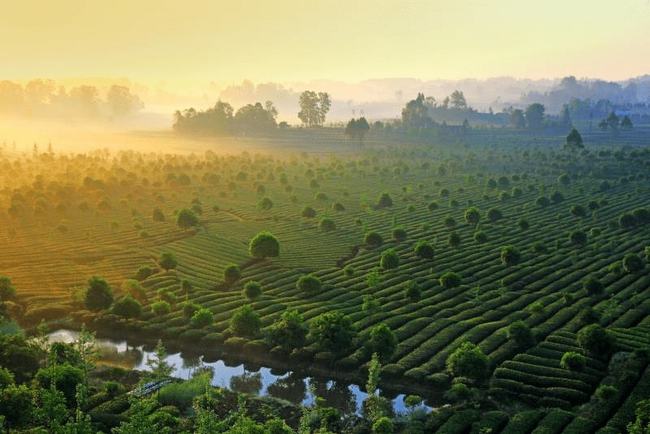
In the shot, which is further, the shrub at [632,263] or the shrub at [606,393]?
the shrub at [632,263]

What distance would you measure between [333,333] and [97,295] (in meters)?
25.0

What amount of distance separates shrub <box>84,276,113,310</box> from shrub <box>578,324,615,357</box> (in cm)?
4320

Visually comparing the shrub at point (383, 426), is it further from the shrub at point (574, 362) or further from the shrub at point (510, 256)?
the shrub at point (510, 256)

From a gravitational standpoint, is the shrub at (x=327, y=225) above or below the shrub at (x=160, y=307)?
above

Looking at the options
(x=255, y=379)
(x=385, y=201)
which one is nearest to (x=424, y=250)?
(x=255, y=379)

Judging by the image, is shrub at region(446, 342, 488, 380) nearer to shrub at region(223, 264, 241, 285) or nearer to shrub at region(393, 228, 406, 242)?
shrub at region(223, 264, 241, 285)

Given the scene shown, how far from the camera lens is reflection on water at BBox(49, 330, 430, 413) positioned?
149 feet

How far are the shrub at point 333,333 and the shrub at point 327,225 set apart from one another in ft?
137

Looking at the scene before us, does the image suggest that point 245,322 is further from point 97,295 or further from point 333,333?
point 97,295

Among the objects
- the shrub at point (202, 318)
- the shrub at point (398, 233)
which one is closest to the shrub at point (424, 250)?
the shrub at point (398, 233)

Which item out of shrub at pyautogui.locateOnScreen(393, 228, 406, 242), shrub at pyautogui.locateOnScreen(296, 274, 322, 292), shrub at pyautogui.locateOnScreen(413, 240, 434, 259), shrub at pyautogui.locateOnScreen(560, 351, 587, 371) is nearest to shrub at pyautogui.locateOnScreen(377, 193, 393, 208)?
shrub at pyautogui.locateOnScreen(393, 228, 406, 242)

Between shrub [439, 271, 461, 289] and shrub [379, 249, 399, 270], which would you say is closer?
shrub [439, 271, 461, 289]

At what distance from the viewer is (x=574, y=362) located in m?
45.0

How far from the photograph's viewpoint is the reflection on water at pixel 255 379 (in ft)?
149
